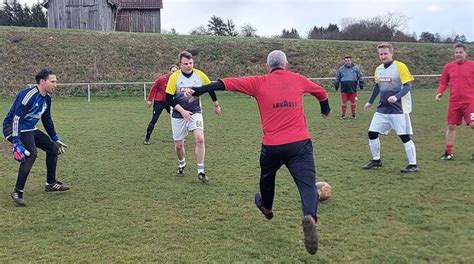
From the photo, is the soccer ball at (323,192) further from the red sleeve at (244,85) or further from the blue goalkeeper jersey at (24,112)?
the blue goalkeeper jersey at (24,112)

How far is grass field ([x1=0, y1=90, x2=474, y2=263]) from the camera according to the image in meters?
4.81

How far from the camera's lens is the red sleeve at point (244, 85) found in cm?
491

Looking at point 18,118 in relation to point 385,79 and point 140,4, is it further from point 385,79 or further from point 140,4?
point 140,4

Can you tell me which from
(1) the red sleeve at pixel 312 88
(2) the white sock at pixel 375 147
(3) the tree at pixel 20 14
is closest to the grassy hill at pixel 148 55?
(3) the tree at pixel 20 14

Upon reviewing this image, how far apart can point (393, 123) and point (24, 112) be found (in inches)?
227

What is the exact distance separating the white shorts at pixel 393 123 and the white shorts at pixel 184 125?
10.00 feet

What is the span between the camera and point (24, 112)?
21.4ft

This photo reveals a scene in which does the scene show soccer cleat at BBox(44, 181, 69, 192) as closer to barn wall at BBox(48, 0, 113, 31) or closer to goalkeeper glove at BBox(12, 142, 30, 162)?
goalkeeper glove at BBox(12, 142, 30, 162)

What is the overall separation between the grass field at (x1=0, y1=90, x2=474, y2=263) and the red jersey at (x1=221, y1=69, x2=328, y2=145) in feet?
3.76

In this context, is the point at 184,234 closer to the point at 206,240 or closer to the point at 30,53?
the point at 206,240

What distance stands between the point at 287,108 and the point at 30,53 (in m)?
28.3

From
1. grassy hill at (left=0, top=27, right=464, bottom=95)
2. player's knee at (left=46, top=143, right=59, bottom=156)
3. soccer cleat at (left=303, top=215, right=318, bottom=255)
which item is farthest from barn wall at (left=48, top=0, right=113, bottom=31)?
soccer cleat at (left=303, top=215, right=318, bottom=255)

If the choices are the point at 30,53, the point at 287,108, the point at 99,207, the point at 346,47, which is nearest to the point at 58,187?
the point at 99,207

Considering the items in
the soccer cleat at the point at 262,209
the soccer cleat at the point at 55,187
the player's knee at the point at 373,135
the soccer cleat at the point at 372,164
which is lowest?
the soccer cleat at the point at 55,187
